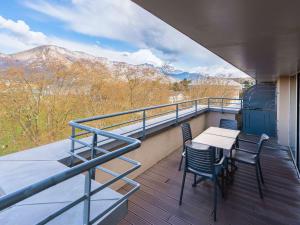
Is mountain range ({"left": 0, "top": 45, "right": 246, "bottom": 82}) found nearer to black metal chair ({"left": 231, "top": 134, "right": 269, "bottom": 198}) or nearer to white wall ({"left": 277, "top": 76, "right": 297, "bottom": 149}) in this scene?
black metal chair ({"left": 231, "top": 134, "right": 269, "bottom": 198})

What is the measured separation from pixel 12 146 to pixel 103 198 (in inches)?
166

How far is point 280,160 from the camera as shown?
381cm

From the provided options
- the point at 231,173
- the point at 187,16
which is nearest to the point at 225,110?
the point at 231,173

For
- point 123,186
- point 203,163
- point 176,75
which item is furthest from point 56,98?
point 176,75

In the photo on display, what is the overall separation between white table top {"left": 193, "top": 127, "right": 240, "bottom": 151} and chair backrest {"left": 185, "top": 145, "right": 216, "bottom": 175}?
0.50 metres

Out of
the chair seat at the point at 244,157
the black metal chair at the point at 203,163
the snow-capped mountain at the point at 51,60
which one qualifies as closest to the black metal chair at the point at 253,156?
the chair seat at the point at 244,157

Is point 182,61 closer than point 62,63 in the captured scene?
No

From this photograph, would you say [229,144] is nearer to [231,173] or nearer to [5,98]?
[231,173]

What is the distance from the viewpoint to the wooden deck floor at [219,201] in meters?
2.06

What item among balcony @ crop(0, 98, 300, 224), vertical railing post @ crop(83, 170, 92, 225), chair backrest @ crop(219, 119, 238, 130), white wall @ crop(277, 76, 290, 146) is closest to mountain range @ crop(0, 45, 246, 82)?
balcony @ crop(0, 98, 300, 224)

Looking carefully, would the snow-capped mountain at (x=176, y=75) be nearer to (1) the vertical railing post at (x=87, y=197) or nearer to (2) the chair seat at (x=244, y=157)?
(2) the chair seat at (x=244, y=157)

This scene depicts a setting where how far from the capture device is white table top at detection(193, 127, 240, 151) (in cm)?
271

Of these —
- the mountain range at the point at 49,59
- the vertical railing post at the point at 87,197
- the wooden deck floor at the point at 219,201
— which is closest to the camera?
the vertical railing post at the point at 87,197

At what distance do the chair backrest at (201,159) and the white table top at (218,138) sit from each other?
0.50 m
